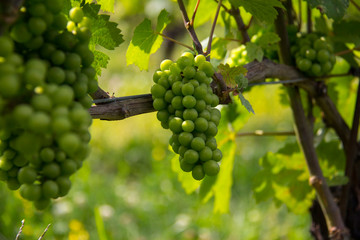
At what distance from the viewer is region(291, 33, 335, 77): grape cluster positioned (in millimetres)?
1240

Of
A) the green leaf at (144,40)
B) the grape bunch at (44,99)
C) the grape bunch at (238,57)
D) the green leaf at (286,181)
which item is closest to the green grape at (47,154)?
the grape bunch at (44,99)

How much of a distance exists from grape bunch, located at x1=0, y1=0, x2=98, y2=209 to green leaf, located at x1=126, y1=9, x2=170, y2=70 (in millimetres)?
417

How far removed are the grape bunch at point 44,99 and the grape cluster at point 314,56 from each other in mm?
789

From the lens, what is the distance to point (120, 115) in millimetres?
833

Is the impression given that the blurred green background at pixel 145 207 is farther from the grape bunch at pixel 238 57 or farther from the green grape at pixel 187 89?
the green grape at pixel 187 89

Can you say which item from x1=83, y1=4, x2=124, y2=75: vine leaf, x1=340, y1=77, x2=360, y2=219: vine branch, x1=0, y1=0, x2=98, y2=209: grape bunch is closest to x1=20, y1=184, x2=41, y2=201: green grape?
x1=0, y1=0, x2=98, y2=209: grape bunch

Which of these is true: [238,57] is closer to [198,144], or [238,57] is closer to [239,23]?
[239,23]

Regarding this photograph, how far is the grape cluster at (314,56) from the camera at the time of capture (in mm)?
1240

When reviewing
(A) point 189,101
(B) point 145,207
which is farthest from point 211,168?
(B) point 145,207

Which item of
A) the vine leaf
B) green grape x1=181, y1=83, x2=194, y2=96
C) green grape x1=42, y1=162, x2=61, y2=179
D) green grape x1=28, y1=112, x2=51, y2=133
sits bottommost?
green grape x1=181, y1=83, x2=194, y2=96

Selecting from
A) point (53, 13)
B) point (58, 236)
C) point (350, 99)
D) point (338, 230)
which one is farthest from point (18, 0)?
point (58, 236)

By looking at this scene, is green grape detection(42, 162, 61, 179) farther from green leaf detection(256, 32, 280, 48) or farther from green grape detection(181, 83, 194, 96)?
green leaf detection(256, 32, 280, 48)

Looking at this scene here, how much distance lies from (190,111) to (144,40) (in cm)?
39

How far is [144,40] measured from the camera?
110 cm
